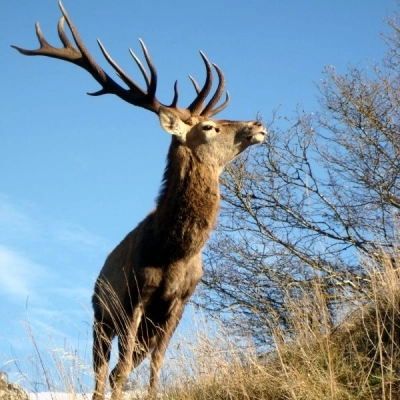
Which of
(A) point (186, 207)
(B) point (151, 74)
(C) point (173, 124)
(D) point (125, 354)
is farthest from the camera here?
(B) point (151, 74)

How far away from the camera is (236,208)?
14.3 m

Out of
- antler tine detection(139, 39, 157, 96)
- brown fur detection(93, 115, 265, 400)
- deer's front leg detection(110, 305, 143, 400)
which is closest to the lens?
deer's front leg detection(110, 305, 143, 400)

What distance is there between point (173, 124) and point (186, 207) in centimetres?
105

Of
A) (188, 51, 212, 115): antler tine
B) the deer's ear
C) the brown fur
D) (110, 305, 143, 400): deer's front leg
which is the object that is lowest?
(110, 305, 143, 400): deer's front leg

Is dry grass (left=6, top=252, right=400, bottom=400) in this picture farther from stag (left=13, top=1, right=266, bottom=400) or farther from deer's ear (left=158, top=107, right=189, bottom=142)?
deer's ear (left=158, top=107, right=189, bottom=142)

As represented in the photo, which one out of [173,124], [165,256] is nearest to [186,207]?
[165,256]

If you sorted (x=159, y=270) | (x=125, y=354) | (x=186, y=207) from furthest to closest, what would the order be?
1. (x=186, y=207)
2. (x=159, y=270)
3. (x=125, y=354)

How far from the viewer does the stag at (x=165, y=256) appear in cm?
605

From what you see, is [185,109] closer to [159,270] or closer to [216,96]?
[216,96]

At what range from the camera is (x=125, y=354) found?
588 centimetres

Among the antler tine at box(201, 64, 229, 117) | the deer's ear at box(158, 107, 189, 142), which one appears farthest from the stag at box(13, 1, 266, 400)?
the antler tine at box(201, 64, 229, 117)

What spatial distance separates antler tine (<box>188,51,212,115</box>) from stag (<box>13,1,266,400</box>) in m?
0.42

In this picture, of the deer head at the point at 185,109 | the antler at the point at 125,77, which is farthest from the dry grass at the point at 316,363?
the antler at the point at 125,77

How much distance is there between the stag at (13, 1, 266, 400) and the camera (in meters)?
6.05
